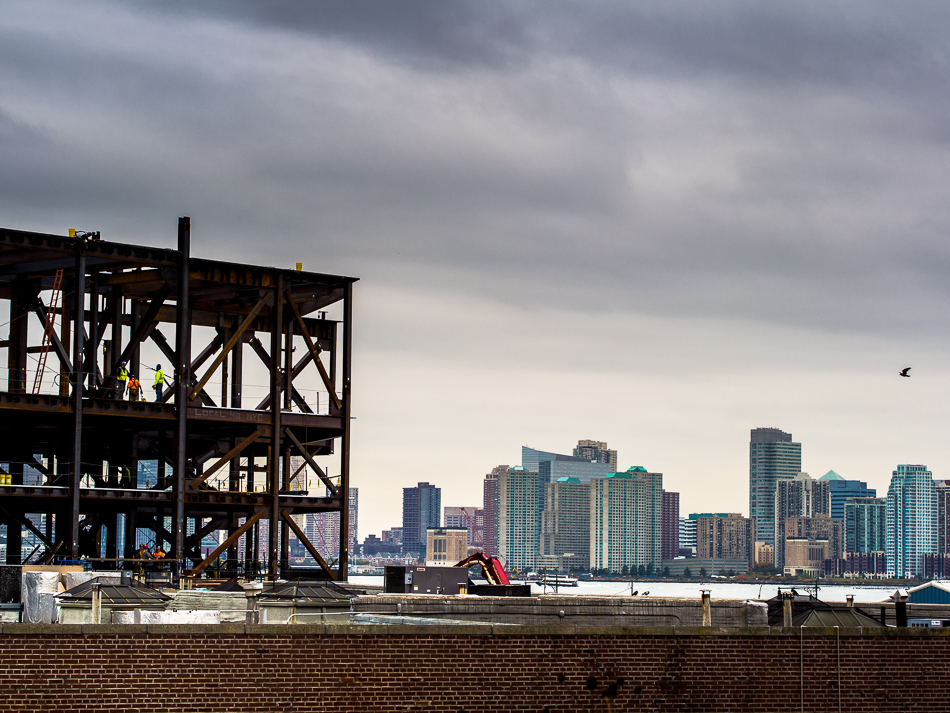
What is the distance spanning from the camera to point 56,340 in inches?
2778

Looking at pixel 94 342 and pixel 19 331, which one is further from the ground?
pixel 19 331

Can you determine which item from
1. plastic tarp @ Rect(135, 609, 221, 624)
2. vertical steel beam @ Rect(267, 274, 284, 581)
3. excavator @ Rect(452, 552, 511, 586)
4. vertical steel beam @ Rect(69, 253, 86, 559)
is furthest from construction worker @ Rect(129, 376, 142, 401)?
plastic tarp @ Rect(135, 609, 221, 624)

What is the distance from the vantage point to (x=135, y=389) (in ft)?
243

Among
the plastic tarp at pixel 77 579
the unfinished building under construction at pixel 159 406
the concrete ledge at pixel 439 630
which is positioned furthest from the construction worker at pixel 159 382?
the concrete ledge at pixel 439 630

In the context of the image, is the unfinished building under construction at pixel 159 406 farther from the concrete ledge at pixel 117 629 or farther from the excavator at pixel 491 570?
the concrete ledge at pixel 117 629

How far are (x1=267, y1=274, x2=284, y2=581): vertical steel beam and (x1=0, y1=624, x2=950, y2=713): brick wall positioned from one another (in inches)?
1805

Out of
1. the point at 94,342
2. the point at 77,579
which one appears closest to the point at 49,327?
the point at 94,342

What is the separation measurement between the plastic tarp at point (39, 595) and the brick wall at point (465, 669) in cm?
895

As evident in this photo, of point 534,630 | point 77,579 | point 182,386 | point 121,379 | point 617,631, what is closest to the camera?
point 534,630

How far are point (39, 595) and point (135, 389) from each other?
126 ft

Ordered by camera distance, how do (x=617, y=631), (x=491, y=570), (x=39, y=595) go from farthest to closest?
(x=491, y=570), (x=39, y=595), (x=617, y=631)

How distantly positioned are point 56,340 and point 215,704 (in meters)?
47.5

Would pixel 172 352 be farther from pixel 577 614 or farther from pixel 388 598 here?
pixel 577 614

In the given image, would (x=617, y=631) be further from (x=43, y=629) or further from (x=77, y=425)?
(x=77, y=425)
